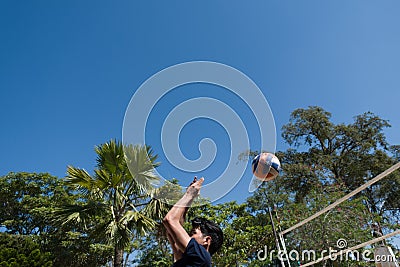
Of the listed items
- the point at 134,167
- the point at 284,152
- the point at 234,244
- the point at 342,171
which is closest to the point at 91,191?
the point at 134,167

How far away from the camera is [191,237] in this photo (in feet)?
5.22

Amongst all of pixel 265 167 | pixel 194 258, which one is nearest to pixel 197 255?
pixel 194 258

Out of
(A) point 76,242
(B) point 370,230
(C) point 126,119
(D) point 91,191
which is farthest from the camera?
(A) point 76,242

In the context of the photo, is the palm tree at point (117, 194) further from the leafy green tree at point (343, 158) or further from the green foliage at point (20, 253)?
the leafy green tree at point (343, 158)

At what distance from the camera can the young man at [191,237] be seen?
4.58ft

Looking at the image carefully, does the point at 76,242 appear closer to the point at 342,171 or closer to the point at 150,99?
the point at 342,171

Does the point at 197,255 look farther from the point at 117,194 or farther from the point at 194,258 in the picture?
the point at 117,194

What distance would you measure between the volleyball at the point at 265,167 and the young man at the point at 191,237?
2.80 metres

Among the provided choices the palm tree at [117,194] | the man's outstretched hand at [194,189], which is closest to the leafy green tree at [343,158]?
the palm tree at [117,194]

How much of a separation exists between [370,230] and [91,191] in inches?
311

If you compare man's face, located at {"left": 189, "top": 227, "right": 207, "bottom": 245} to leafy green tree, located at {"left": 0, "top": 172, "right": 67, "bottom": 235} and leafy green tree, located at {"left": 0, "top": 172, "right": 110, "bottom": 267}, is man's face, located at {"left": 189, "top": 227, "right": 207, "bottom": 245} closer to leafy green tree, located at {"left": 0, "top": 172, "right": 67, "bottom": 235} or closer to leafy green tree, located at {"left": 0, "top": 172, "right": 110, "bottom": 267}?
leafy green tree, located at {"left": 0, "top": 172, "right": 110, "bottom": 267}

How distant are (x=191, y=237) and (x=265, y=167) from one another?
301 centimetres

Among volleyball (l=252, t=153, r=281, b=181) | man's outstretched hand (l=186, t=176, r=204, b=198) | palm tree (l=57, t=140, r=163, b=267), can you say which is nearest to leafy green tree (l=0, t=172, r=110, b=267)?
palm tree (l=57, t=140, r=163, b=267)

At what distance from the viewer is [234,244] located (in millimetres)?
11234
